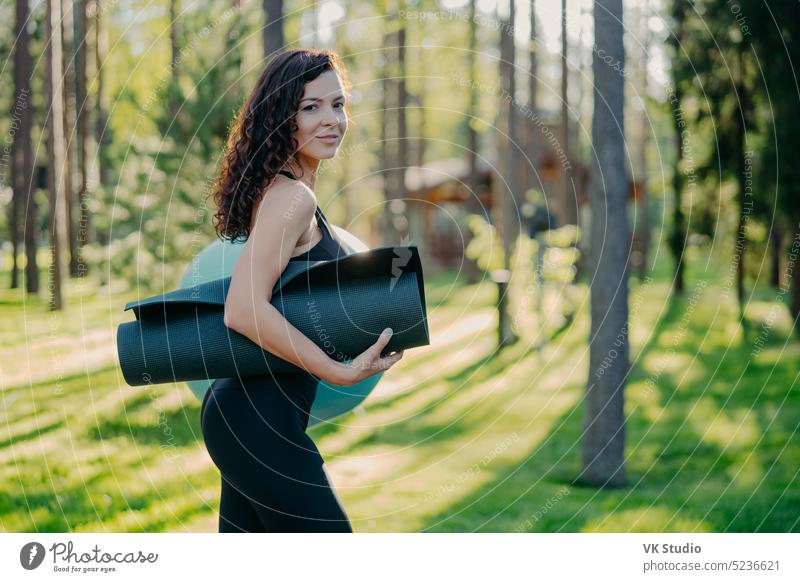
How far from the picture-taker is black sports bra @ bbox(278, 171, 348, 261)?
2.90 meters

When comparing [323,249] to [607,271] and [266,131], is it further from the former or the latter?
[607,271]

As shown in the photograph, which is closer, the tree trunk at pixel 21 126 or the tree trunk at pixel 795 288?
the tree trunk at pixel 21 126

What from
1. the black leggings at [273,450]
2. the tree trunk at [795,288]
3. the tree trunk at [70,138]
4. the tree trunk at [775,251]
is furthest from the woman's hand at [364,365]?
the tree trunk at [70,138]

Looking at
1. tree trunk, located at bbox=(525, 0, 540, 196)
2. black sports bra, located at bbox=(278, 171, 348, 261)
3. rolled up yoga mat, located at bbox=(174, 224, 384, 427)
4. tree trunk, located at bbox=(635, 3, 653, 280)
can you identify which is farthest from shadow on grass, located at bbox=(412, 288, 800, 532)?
tree trunk, located at bbox=(635, 3, 653, 280)

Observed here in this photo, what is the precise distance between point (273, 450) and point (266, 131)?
101 cm

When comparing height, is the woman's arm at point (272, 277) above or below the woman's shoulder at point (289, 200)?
below

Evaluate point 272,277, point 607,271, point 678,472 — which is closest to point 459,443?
point 678,472

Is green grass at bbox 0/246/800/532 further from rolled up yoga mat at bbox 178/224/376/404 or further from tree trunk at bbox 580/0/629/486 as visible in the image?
rolled up yoga mat at bbox 178/224/376/404

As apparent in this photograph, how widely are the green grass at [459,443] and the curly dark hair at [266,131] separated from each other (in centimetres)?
324

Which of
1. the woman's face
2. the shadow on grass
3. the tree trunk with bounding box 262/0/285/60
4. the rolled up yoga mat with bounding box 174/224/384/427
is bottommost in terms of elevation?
the shadow on grass

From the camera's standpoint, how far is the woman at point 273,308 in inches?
107
